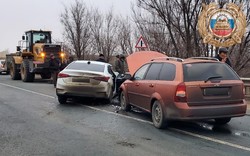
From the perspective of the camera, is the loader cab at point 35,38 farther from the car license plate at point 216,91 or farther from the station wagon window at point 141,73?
the car license plate at point 216,91

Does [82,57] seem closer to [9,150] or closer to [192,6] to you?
[192,6]

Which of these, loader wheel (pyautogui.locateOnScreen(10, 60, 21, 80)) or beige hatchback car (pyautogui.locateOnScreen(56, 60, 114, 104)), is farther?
loader wheel (pyautogui.locateOnScreen(10, 60, 21, 80))

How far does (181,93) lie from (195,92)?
279 mm

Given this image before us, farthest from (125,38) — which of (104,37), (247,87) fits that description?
(247,87)

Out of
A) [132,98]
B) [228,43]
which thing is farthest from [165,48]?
[132,98]

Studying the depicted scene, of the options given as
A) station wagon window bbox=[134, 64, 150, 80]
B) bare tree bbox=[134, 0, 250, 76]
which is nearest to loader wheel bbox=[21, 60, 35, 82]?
bare tree bbox=[134, 0, 250, 76]

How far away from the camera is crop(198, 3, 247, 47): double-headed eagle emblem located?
17.6 meters

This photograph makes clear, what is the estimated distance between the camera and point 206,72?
26.3ft

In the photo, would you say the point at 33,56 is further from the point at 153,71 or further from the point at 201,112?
the point at 201,112

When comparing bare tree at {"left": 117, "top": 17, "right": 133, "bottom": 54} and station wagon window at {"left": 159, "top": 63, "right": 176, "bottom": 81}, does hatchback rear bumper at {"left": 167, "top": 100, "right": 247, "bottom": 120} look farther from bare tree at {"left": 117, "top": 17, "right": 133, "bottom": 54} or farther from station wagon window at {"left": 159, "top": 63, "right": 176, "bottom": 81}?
bare tree at {"left": 117, "top": 17, "right": 133, "bottom": 54}

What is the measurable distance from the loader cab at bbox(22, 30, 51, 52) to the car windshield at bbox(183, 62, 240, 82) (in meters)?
18.3

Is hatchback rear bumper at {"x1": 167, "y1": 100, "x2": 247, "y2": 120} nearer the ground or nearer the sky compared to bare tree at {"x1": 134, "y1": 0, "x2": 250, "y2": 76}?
nearer the ground

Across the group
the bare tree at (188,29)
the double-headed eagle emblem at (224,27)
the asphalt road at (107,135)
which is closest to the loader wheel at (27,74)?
the bare tree at (188,29)

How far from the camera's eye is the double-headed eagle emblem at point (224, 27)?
17.6 m
